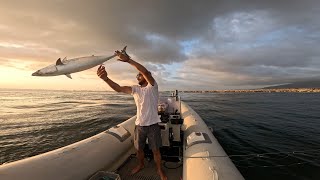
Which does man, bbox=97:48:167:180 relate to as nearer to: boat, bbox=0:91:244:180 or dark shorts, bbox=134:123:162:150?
dark shorts, bbox=134:123:162:150

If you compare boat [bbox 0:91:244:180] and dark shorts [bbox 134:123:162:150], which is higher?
dark shorts [bbox 134:123:162:150]

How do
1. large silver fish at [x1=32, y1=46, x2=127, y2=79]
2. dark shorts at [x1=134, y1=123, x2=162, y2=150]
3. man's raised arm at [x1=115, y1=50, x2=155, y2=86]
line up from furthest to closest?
dark shorts at [x1=134, y1=123, x2=162, y2=150]
man's raised arm at [x1=115, y1=50, x2=155, y2=86]
large silver fish at [x1=32, y1=46, x2=127, y2=79]

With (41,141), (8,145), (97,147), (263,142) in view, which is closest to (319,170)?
(263,142)

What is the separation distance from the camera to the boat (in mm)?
3803

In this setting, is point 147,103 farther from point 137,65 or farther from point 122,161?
point 122,161

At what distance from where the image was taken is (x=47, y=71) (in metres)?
3.24

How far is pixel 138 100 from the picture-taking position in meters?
4.63

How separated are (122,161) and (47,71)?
3.70 metres

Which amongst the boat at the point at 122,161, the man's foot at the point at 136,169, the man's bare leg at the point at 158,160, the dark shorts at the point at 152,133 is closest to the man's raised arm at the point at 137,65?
the dark shorts at the point at 152,133

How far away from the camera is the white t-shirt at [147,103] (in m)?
4.49

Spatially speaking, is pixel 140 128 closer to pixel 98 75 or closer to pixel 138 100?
pixel 138 100

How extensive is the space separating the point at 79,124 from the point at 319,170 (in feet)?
44.9

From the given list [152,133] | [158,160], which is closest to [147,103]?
[152,133]

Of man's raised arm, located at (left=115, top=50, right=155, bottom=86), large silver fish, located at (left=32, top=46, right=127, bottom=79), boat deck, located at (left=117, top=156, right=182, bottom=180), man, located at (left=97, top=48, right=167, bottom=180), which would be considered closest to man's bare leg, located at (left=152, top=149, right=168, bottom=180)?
man, located at (left=97, top=48, right=167, bottom=180)
